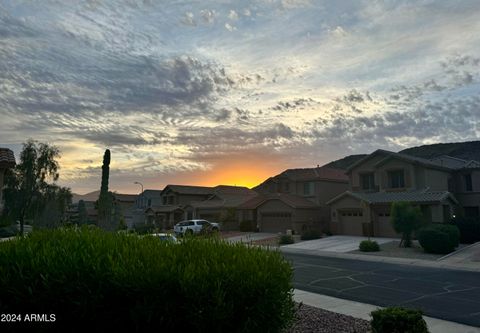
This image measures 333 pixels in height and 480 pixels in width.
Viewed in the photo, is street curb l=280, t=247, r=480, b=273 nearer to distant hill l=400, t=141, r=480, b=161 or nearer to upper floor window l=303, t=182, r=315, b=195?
upper floor window l=303, t=182, r=315, b=195

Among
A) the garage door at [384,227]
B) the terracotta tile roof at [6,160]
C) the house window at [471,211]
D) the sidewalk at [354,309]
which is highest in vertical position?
the terracotta tile roof at [6,160]

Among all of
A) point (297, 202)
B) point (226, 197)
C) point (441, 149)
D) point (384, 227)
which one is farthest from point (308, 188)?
point (441, 149)

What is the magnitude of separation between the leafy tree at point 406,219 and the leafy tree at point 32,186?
38878 millimetres

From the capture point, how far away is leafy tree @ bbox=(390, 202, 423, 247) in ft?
92.7

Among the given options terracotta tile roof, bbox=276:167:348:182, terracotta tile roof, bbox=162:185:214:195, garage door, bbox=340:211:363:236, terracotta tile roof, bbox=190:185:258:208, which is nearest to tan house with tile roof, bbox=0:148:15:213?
garage door, bbox=340:211:363:236

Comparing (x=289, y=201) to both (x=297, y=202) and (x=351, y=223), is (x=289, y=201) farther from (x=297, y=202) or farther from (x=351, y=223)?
(x=351, y=223)

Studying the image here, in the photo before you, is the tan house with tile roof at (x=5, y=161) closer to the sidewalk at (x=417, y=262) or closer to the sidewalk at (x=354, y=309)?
the sidewalk at (x=354, y=309)

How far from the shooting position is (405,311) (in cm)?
671

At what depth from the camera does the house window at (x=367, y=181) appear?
1615 inches

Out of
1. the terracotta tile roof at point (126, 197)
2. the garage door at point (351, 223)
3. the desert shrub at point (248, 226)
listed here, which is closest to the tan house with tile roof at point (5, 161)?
the garage door at point (351, 223)

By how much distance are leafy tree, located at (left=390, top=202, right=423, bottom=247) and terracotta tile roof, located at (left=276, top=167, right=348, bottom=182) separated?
705 inches

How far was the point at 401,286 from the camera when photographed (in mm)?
14578

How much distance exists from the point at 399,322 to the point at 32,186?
53409mm

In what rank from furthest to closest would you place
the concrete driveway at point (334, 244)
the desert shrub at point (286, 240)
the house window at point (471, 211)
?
the house window at point (471, 211), the desert shrub at point (286, 240), the concrete driveway at point (334, 244)
